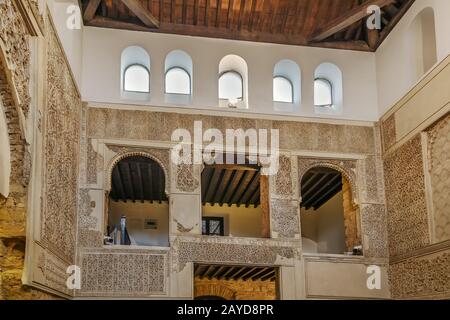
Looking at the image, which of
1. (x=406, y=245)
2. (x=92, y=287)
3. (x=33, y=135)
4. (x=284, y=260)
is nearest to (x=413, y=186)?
(x=406, y=245)

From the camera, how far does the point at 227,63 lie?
36.5 ft

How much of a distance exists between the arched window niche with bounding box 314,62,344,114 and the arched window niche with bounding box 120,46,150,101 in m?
2.86

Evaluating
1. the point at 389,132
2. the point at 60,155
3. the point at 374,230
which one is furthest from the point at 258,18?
the point at 60,155

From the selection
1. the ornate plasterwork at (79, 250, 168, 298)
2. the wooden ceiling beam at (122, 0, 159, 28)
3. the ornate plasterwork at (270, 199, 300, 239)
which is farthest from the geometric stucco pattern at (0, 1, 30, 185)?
the ornate plasterwork at (270, 199, 300, 239)

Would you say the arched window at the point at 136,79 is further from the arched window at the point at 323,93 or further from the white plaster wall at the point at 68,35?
the arched window at the point at 323,93

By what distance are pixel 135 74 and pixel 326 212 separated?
5.94 m

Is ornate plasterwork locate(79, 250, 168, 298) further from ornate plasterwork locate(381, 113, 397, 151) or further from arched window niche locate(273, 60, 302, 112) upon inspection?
ornate plasterwork locate(381, 113, 397, 151)

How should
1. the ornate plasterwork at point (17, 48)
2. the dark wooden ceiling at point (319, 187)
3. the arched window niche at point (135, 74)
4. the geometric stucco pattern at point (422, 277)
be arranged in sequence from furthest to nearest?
the dark wooden ceiling at point (319, 187) → the arched window niche at point (135, 74) → the geometric stucco pattern at point (422, 277) → the ornate plasterwork at point (17, 48)

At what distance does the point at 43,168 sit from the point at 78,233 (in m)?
2.61

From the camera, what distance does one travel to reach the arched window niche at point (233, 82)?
435 inches

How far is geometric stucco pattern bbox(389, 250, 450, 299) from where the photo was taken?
346 inches

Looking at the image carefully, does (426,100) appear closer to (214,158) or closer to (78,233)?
(214,158)

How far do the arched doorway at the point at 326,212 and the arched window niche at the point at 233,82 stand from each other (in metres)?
1.74

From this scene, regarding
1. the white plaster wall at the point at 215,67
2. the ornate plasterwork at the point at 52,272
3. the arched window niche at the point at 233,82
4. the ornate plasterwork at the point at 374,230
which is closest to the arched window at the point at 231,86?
the arched window niche at the point at 233,82
